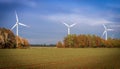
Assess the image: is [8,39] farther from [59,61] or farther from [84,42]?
[59,61]

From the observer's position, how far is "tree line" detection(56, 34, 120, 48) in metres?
173

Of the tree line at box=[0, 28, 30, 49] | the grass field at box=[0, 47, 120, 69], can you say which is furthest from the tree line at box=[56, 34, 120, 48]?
the grass field at box=[0, 47, 120, 69]

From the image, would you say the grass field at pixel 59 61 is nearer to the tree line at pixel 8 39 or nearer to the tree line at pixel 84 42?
the tree line at pixel 8 39

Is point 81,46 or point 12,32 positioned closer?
point 12,32

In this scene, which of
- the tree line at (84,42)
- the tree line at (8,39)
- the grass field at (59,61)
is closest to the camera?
the grass field at (59,61)

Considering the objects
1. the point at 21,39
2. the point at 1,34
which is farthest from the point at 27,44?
the point at 1,34

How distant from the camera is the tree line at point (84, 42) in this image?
173 meters

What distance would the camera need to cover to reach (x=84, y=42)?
176500 mm

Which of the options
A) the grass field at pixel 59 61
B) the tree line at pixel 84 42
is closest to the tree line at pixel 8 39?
the tree line at pixel 84 42

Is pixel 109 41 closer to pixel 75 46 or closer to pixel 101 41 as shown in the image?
pixel 101 41

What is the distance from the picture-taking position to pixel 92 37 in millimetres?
180375

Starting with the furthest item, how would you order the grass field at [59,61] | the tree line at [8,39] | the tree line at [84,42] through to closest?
the tree line at [84,42]
the tree line at [8,39]
the grass field at [59,61]

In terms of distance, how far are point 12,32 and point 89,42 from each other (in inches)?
2143

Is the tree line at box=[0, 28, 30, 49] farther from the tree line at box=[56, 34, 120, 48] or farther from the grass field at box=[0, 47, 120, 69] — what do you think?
the grass field at box=[0, 47, 120, 69]
